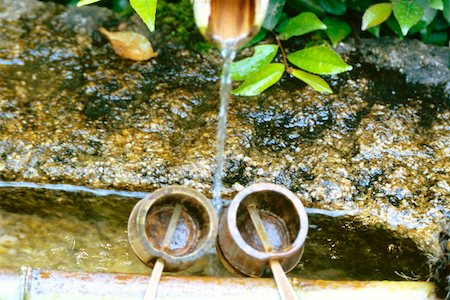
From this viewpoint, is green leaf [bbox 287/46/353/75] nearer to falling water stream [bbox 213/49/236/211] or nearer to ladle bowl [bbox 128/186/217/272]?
falling water stream [bbox 213/49/236/211]

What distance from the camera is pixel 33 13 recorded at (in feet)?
12.4

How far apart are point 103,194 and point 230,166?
66 centimetres

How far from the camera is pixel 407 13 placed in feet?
11.0

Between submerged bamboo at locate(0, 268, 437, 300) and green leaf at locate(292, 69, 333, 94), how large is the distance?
3.70ft

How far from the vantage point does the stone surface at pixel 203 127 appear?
308 centimetres

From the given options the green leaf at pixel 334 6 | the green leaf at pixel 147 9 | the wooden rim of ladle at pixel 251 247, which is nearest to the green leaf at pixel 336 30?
the green leaf at pixel 334 6

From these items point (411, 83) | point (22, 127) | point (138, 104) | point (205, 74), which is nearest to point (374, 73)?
point (411, 83)

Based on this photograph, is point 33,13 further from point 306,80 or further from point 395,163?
point 395,163

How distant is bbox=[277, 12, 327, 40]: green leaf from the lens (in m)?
3.37

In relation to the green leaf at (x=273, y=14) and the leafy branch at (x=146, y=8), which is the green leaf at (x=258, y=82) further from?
the leafy branch at (x=146, y=8)

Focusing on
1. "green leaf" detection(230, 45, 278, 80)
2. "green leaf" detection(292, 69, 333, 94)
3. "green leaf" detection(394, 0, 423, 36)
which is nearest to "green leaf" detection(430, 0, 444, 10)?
"green leaf" detection(394, 0, 423, 36)

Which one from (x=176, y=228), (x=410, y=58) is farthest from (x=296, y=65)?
(x=176, y=228)

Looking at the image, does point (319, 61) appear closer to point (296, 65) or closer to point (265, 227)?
point (296, 65)

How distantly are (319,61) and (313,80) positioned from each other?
10 centimetres
